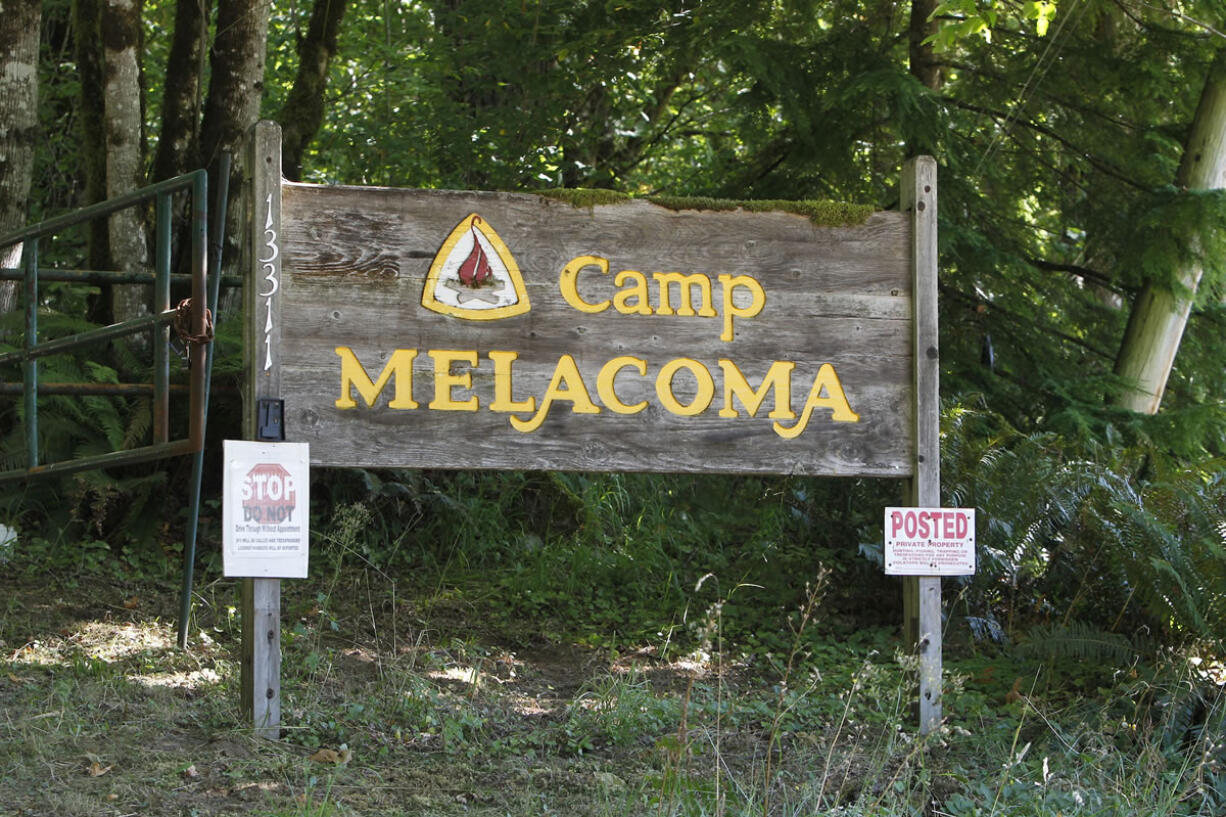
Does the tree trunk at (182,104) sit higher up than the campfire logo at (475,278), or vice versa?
the tree trunk at (182,104)

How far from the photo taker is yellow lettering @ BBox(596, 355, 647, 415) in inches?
188

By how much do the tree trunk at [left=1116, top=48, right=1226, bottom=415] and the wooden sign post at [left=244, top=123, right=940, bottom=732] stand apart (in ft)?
12.9

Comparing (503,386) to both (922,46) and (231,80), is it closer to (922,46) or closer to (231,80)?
(231,80)

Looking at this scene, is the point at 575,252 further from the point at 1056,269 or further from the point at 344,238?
the point at 1056,269

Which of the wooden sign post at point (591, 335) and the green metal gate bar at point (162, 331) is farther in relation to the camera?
the green metal gate bar at point (162, 331)

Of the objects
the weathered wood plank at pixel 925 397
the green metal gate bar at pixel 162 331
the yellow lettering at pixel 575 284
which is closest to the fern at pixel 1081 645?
the weathered wood plank at pixel 925 397

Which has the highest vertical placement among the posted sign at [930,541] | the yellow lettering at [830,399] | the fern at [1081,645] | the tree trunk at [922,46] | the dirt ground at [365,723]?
the tree trunk at [922,46]

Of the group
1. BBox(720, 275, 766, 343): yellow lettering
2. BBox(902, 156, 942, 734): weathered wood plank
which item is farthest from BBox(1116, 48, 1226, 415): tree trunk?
BBox(720, 275, 766, 343): yellow lettering

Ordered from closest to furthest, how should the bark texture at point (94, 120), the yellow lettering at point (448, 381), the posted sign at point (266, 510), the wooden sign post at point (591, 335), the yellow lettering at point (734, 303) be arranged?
the posted sign at point (266, 510)
the wooden sign post at point (591, 335)
the yellow lettering at point (448, 381)
the yellow lettering at point (734, 303)
the bark texture at point (94, 120)

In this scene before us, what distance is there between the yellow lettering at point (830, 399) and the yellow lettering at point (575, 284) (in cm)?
92

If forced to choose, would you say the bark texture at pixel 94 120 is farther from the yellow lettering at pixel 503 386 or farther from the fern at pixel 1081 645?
the fern at pixel 1081 645

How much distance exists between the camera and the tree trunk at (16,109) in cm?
722

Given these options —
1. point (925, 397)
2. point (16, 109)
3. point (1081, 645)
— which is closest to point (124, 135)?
point (16, 109)

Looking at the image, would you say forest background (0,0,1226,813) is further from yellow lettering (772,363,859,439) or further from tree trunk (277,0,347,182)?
yellow lettering (772,363,859,439)
